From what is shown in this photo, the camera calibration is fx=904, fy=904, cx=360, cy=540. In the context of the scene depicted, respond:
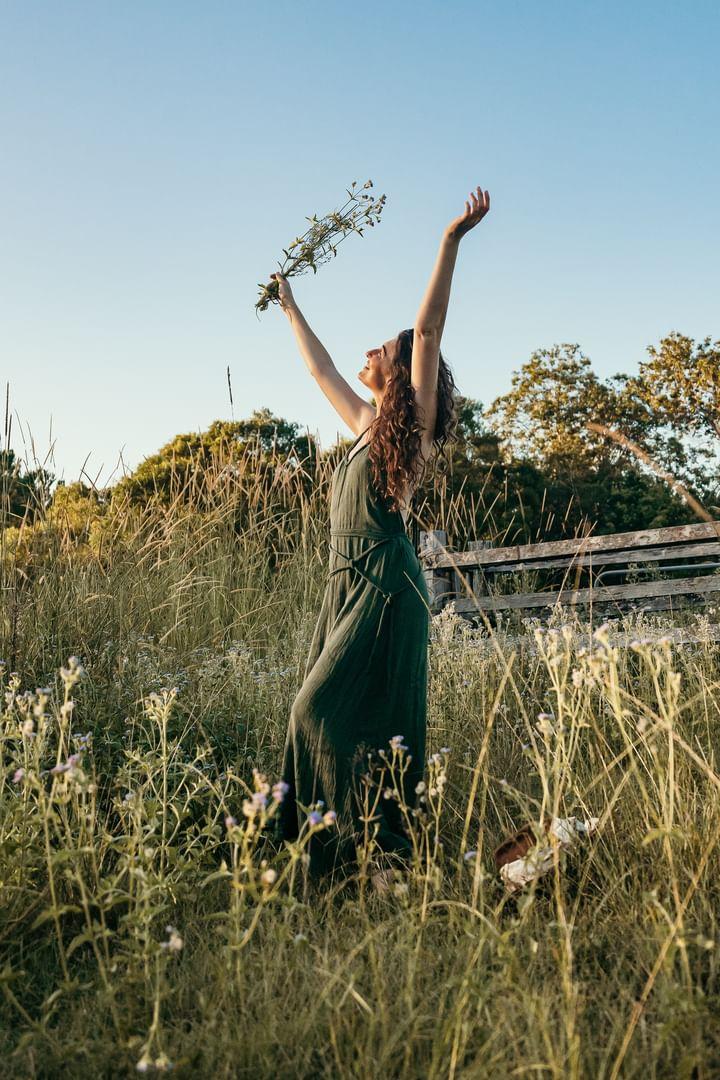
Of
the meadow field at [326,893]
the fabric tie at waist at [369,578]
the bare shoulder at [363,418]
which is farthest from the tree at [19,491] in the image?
the fabric tie at waist at [369,578]

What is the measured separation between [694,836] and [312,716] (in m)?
1.09

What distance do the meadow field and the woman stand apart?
0.09m

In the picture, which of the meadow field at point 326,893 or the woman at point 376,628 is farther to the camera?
the woman at point 376,628

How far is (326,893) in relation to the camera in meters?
2.45

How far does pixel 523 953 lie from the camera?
6.13 ft

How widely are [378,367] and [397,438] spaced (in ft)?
1.20

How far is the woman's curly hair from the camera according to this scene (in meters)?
2.83

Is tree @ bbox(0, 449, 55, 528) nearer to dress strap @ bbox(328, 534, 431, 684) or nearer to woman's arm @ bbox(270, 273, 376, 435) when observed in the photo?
woman's arm @ bbox(270, 273, 376, 435)

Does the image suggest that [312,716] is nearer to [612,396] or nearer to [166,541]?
[166,541]

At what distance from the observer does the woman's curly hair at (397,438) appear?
9.29ft

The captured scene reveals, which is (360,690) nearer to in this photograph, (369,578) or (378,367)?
(369,578)

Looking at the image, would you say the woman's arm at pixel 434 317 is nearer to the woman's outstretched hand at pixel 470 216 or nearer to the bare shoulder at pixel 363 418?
the woman's outstretched hand at pixel 470 216

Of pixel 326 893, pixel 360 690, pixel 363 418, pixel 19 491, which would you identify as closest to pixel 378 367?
pixel 363 418

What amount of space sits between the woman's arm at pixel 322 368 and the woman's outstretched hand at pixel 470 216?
0.81 m
